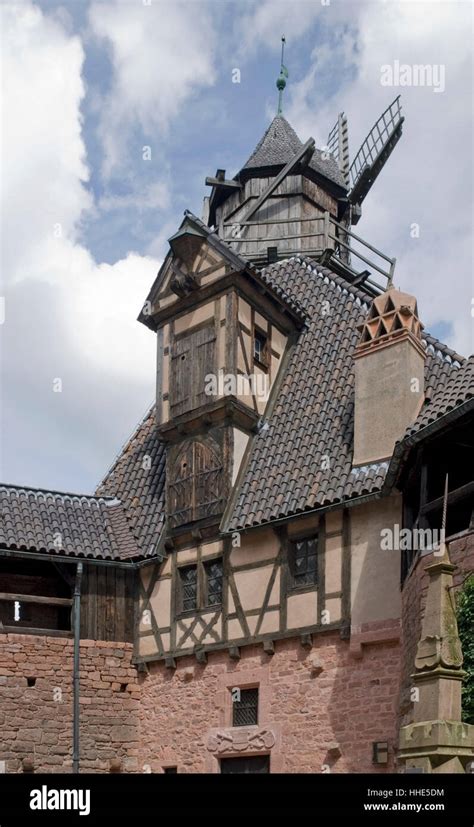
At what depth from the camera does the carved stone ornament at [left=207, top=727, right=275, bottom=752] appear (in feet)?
57.5

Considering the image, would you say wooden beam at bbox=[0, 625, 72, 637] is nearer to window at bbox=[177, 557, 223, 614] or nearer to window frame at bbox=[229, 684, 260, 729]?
window at bbox=[177, 557, 223, 614]

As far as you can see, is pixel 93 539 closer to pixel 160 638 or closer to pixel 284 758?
pixel 160 638

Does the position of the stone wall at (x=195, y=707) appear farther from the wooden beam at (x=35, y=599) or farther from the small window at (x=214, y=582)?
the small window at (x=214, y=582)

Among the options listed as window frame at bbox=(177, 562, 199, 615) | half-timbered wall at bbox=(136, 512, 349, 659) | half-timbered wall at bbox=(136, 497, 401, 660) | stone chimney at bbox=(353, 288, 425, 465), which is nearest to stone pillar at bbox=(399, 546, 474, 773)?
half-timbered wall at bbox=(136, 497, 401, 660)

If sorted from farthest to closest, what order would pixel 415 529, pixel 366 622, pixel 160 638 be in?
pixel 160 638, pixel 366 622, pixel 415 529

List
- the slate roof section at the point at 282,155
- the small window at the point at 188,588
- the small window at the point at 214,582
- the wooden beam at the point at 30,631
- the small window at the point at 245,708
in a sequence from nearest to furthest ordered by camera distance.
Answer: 1. the small window at the point at 245,708
2. the small window at the point at 214,582
3. the wooden beam at the point at 30,631
4. the small window at the point at 188,588
5. the slate roof section at the point at 282,155

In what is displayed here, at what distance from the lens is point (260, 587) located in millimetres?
18281

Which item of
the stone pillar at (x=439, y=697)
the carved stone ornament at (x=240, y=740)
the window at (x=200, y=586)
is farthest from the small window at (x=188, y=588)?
the stone pillar at (x=439, y=697)

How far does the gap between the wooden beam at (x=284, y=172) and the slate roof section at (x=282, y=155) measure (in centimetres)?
71

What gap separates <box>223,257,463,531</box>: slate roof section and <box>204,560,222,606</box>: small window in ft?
2.80

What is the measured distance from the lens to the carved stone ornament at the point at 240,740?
57.5 ft

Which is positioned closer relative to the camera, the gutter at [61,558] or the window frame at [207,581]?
the window frame at [207,581]
